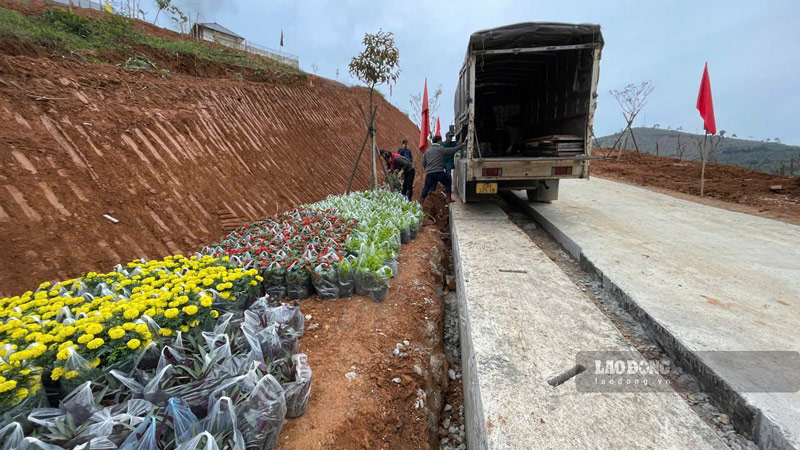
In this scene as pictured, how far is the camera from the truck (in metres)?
5.41

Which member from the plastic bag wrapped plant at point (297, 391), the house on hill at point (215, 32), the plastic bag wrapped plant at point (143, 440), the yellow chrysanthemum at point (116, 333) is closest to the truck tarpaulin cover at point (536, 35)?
the plastic bag wrapped plant at point (297, 391)

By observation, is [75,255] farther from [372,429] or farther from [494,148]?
[494,148]

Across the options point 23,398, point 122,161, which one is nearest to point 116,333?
point 23,398

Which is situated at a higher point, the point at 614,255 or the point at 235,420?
the point at 614,255

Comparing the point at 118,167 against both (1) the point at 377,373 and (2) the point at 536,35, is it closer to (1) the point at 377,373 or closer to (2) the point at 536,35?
(1) the point at 377,373

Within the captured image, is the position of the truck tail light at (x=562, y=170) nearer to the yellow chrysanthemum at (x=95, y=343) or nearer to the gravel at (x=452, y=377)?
the gravel at (x=452, y=377)

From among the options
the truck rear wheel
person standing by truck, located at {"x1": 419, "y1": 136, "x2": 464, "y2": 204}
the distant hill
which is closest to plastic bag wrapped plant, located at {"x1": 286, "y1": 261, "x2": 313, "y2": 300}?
person standing by truck, located at {"x1": 419, "y1": 136, "x2": 464, "y2": 204}

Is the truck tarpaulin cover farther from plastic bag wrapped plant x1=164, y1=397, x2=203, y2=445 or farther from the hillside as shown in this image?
plastic bag wrapped plant x1=164, y1=397, x2=203, y2=445

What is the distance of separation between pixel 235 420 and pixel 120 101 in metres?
6.06

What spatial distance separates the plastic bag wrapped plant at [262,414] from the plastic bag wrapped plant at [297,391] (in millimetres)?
174

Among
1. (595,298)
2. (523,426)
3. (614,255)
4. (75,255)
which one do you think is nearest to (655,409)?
(523,426)

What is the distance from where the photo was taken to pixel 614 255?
391 centimetres

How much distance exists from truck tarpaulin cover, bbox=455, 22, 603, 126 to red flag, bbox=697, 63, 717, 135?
552cm

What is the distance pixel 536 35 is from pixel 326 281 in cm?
498
